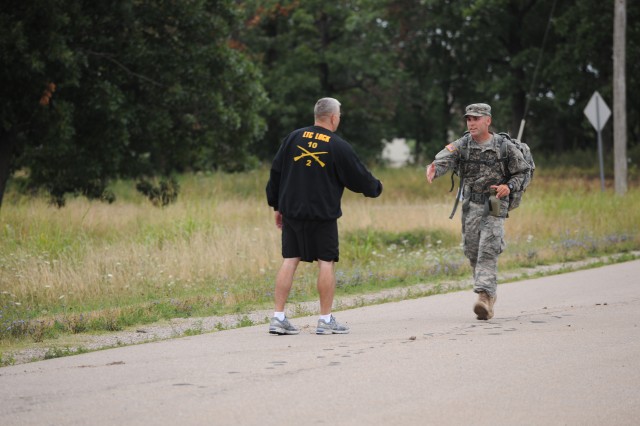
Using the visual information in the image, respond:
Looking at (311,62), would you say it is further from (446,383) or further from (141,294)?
(446,383)

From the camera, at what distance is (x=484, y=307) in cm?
980

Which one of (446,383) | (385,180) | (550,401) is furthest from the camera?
(385,180)

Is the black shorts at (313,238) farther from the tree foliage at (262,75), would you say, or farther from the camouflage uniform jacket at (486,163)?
the tree foliage at (262,75)

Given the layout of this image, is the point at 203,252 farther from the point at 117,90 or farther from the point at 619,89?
the point at 619,89

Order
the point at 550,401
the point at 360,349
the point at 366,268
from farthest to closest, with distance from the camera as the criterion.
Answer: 1. the point at 366,268
2. the point at 360,349
3. the point at 550,401

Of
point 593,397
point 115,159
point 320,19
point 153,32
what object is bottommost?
point 593,397

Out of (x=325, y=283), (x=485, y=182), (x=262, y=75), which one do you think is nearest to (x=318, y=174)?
(x=325, y=283)

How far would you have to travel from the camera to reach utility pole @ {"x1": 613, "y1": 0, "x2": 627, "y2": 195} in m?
26.5

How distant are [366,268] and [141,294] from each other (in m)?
3.60

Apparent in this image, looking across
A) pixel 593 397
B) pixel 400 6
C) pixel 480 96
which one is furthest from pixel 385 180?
pixel 593 397

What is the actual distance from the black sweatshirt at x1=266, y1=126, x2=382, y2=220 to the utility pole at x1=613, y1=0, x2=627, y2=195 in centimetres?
1827

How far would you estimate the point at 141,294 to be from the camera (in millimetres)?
12391

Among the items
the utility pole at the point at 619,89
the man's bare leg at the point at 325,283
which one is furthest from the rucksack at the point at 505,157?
the utility pole at the point at 619,89

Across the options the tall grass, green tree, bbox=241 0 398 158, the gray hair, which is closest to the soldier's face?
the gray hair
